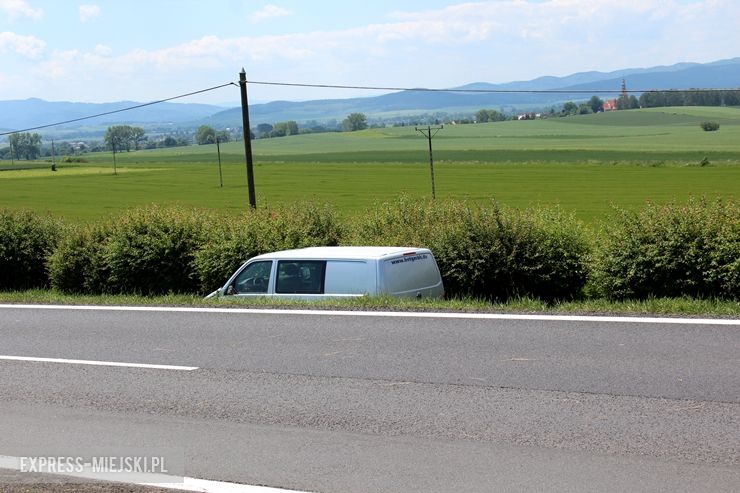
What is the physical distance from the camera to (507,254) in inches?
693

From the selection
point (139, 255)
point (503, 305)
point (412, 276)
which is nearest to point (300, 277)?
point (412, 276)

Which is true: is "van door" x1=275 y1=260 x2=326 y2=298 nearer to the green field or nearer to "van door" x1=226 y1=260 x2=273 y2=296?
"van door" x1=226 y1=260 x2=273 y2=296

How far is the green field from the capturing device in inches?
2680

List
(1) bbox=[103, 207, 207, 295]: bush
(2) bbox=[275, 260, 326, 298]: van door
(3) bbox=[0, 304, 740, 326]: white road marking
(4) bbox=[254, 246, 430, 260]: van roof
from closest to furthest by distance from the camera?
(3) bbox=[0, 304, 740, 326]: white road marking, (4) bbox=[254, 246, 430, 260]: van roof, (2) bbox=[275, 260, 326, 298]: van door, (1) bbox=[103, 207, 207, 295]: bush

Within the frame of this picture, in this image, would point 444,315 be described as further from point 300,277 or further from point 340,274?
point 300,277

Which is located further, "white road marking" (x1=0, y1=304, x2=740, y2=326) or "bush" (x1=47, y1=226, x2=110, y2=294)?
"bush" (x1=47, y1=226, x2=110, y2=294)

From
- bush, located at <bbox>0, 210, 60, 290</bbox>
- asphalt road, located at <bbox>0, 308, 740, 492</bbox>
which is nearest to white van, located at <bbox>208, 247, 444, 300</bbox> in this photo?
asphalt road, located at <bbox>0, 308, 740, 492</bbox>

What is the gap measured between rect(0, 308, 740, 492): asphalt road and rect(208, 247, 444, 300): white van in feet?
5.46

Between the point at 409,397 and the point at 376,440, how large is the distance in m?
1.19

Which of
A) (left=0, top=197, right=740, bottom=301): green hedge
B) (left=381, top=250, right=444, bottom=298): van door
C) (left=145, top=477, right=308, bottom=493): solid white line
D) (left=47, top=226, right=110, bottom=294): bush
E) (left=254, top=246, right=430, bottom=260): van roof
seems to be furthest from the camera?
(left=47, top=226, right=110, bottom=294): bush

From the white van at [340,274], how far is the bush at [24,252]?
10.7 metres

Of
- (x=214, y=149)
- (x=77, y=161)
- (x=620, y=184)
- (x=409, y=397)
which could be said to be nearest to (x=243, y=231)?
(x=409, y=397)

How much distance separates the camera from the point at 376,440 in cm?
741

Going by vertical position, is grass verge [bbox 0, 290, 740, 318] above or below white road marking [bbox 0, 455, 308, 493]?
above
